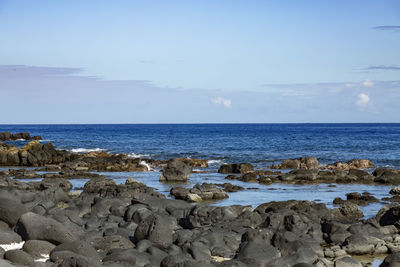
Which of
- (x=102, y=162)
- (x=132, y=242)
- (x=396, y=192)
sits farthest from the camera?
(x=102, y=162)

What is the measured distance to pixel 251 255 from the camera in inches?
491

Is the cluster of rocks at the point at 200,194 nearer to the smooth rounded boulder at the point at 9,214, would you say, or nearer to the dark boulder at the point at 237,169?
the smooth rounded boulder at the point at 9,214

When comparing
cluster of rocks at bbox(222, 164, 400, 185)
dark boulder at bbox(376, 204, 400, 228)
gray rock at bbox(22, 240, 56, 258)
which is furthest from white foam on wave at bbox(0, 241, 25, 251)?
cluster of rocks at bbox(222, 164, 400, 185)

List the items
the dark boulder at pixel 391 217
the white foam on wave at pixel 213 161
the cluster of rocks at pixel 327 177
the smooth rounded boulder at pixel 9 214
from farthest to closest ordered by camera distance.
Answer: the white foam on wave at pixel 213 161, the cluster of rocks at pixel 327 177, the dark boulder at pixel 391 217, the smooth rounded boulder at pixel 9 214

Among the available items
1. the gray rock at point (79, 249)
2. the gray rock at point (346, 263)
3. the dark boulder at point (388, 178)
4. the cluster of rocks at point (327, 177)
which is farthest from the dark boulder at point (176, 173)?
the gray rock at point (79, 249)

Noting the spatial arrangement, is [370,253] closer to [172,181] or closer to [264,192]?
[264,192]

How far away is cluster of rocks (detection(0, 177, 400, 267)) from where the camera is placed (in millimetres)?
11602

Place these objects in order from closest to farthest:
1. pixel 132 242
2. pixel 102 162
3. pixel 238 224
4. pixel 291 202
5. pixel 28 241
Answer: pixel 28 241
pixel 132 242
pixel 238 224
pixel 291 202
pixel 102 162

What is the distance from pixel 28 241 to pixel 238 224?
6723mm

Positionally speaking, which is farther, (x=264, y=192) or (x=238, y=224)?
(x=264, y=192)

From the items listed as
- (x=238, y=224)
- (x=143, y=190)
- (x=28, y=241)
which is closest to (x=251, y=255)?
(x=238, y=224)

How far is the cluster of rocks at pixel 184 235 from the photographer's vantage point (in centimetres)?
1160

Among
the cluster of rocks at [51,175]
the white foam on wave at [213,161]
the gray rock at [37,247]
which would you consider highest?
the gray rock at [37,247]

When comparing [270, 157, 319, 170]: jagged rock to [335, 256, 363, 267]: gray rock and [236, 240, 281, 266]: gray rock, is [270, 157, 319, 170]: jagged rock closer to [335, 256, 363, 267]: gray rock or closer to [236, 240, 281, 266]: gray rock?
[236, 240, 281, 266]: gray rock
